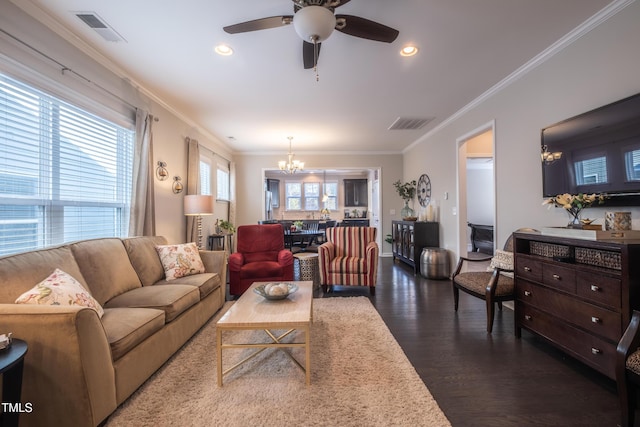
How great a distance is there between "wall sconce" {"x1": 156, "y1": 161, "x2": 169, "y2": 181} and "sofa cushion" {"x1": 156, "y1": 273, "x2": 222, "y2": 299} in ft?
5.25

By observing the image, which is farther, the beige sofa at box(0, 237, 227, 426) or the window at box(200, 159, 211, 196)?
the window at box(200, 159, 211, 196)

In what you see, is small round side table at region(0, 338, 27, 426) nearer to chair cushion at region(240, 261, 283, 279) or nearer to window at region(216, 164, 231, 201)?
chair cushion at region(240, 261, 283, 279)

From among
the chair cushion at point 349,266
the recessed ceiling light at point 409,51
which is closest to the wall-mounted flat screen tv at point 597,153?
the recessed ceiling light at point 409,51

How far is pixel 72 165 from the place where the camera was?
2.49 m

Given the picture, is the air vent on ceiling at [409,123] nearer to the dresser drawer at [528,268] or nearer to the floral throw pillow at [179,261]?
the dresser drawer at [528,268]

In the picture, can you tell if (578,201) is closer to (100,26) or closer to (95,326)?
(95,326)

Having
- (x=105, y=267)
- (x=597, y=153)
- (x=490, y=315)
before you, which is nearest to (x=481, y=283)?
(x=490, y=315)

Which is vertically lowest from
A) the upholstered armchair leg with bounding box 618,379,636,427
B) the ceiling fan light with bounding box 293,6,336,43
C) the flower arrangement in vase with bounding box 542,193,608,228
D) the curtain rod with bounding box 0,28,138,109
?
the upholstered armchair leg with bounding box 618,379,636,427

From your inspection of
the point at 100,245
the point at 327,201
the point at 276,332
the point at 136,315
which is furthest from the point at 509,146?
the point at 327,201

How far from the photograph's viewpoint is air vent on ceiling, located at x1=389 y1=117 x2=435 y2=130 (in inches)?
178

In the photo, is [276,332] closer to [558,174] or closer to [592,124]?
[558,174]

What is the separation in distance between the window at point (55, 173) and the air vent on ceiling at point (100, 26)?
27.2 inches

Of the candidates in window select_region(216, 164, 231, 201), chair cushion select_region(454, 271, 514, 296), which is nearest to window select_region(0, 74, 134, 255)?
window select_region(216, 164, 231, 201)

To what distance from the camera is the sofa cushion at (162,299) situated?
207 cm
